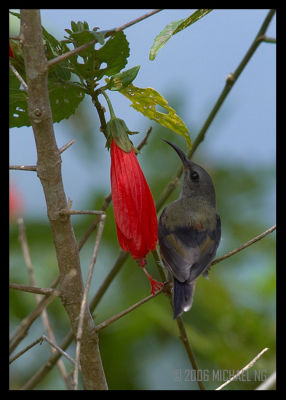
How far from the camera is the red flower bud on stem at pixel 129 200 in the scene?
4.22ft

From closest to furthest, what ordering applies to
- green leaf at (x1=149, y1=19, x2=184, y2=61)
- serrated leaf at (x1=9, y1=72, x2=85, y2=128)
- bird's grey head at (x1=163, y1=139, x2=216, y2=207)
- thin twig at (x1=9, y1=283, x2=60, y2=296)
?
thin twig at (x1=9, y1=283, x2=60, y2=296) → green leaf at (x1=149, y1=19, x2=184, y2=61) → serrated leaf at (x1=9, y1=72, x2=85, y2=128) → bird's grey head at (x1=163, y1=139, x2=216, y2=207)

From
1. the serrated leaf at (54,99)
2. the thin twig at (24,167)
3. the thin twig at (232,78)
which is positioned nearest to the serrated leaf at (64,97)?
the serrated leaf at (54,99)

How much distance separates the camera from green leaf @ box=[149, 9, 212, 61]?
1222 millimetres

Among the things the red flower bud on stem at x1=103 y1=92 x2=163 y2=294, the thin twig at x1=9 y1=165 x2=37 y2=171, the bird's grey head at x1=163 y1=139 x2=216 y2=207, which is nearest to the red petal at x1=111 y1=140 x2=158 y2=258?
the red flower bud on stem at x1=103 y1=92 x2=163 y2=294

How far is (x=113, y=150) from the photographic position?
136cm

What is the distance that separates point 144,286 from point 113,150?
97 centimetres

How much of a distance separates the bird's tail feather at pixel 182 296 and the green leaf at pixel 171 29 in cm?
64

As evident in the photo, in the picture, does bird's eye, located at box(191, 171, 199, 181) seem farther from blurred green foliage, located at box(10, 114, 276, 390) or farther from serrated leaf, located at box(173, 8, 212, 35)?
serrated leaf, located at box(173, 8, 212, 35)

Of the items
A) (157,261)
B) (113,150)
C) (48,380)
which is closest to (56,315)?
(48,380)

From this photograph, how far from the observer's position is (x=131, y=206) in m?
1.30

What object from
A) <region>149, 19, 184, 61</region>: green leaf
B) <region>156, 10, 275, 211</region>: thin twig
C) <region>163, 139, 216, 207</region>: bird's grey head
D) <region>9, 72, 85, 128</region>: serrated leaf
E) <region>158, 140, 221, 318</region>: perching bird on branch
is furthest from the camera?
<region>163, 139, 216, 207</region>: bird's grey head

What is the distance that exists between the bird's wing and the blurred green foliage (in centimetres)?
30
